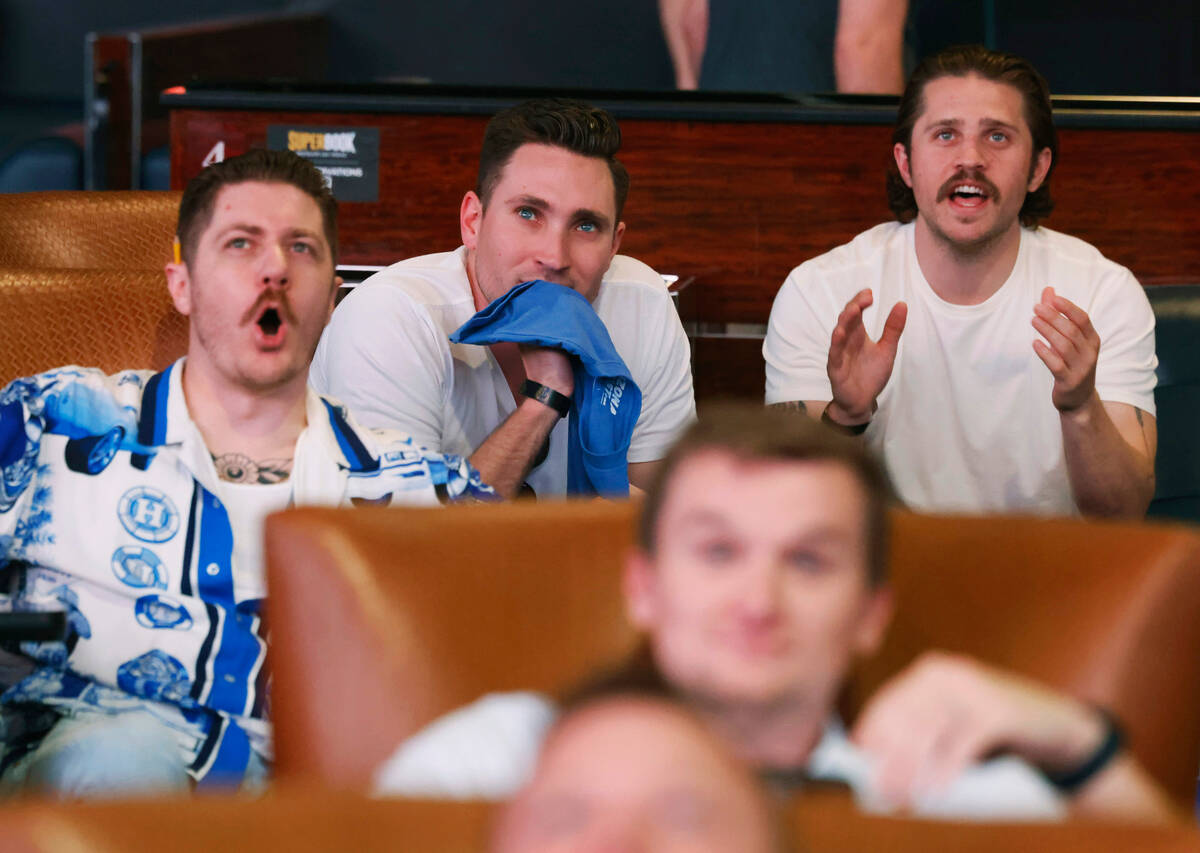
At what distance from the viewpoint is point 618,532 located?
3.63ft

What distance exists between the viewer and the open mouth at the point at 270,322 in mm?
1578

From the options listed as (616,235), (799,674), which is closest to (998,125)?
(616,235)

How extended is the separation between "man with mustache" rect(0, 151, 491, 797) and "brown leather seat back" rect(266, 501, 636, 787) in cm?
36

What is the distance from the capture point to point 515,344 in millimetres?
2096

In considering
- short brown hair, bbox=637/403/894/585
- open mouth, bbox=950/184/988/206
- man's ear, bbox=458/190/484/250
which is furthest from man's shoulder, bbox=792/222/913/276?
short brown hair, bbox=637/403/894/585

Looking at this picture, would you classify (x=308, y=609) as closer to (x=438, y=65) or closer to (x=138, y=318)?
(x=138, y=318)

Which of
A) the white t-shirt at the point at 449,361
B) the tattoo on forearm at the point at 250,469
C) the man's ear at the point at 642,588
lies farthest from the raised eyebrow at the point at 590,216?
the man's ear at the point at 642,588

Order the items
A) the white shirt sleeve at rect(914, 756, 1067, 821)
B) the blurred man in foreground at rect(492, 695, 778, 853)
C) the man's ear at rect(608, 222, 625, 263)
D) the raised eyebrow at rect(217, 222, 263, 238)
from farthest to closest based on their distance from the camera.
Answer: the man's ear at rect(608, 222, 625, 263) < the raised eyebrow at rect(217, 222, 263, 238) < the white shirt sleeve at rect(914, 756, 1067, 821) < the blurred man in foreground at rect(492, 695, 778, 853)

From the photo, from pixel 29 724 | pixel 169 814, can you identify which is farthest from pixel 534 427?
pixel 169 814

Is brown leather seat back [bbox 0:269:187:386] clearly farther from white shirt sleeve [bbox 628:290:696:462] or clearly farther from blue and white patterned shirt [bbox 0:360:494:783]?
white shirt sleeve [bbox 628:290:696:462]

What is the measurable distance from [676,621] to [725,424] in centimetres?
14

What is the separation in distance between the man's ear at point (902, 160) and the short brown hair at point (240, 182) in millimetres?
1049

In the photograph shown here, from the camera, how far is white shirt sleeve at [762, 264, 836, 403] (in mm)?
2203

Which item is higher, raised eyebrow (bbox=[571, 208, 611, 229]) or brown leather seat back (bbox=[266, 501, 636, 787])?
raised eyebrow (bbox=[571, 208, 611, 229])
